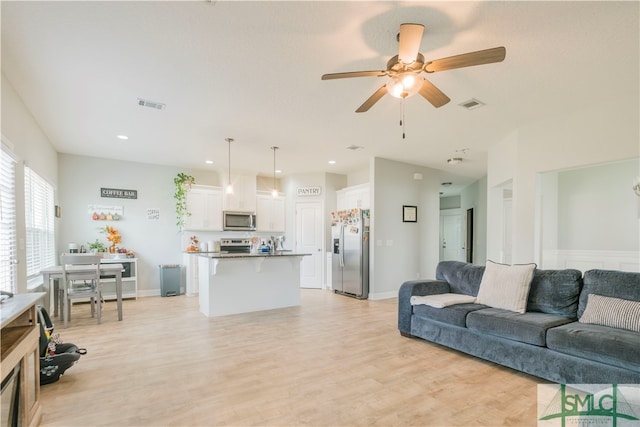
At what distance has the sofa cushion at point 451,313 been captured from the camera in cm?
325

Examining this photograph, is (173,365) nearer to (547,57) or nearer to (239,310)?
(239,310)

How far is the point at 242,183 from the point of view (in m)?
7.37

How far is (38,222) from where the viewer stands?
4.55 m

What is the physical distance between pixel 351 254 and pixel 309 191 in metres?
2.00

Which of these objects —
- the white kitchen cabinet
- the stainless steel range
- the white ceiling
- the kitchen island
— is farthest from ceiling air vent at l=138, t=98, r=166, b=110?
the white kitchen cabinet

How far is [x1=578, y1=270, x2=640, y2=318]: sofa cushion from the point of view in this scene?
8.74 feet

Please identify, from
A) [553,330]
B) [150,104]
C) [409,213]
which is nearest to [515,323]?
[553,330]

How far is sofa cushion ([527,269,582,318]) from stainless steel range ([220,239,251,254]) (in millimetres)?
5327

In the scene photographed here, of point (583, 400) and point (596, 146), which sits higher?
point (596, 146)

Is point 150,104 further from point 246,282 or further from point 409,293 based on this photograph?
point 409,293

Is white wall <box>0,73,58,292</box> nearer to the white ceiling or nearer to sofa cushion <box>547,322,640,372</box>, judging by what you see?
the white ceiling

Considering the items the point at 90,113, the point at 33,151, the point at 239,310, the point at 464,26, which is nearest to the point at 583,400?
the point at 464,26

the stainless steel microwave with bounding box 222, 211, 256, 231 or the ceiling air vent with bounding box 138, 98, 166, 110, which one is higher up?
the ceiling air vent with bounding box 138, 98, 166, 110

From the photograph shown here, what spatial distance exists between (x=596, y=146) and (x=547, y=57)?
169cm
